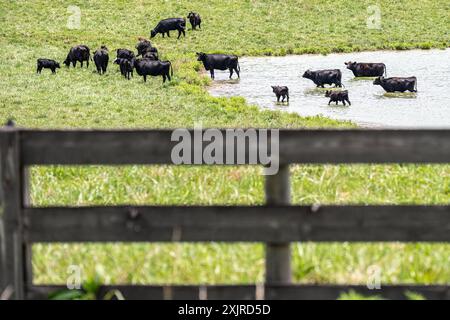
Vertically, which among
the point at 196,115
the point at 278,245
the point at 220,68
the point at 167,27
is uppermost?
the point at 167,27

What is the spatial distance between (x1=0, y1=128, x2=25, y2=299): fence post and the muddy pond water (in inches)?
569

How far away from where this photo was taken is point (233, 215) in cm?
586

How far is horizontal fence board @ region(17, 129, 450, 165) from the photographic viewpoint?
19.1 ft

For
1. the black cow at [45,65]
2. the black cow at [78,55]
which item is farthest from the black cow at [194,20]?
the black cow at [45,65]

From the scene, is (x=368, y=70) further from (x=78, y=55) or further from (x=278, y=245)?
(x=278, y=245)

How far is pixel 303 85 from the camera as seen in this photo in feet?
106

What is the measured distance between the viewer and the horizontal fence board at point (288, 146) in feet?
19.1

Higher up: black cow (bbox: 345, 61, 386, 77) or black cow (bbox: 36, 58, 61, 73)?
black cow (bbox: 36, 58, 61, 73)

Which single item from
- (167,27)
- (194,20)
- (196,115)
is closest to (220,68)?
(196,115)

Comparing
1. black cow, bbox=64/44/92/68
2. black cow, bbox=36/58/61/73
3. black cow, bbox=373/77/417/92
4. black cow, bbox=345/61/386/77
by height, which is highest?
black cow, bbox=64/44/92/68

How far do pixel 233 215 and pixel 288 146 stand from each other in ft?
1.98

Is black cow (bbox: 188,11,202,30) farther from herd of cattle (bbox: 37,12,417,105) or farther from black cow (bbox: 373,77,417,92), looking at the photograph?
black cow (bbox: 373,77,417,92)

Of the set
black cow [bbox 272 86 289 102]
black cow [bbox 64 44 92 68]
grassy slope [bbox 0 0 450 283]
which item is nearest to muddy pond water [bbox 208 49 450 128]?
black cow [bbox 272 86 289 102]

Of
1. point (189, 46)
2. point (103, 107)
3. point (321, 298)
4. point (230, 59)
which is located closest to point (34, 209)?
point (321, 298)
